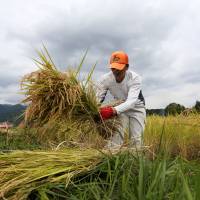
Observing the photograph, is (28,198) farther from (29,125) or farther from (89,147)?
(29,125)

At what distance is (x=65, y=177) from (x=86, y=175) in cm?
19

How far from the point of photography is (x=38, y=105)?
4777 mm

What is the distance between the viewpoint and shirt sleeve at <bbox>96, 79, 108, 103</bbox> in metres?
5.35

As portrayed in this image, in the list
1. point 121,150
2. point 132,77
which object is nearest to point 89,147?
point 121,150

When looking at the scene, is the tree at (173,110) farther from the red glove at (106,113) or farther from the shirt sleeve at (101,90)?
the red glove at (106,113)

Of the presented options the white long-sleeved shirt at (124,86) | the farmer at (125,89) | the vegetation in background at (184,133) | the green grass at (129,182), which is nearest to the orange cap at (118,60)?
the farmer at (125,89)

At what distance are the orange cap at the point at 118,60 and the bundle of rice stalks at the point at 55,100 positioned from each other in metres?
0.87

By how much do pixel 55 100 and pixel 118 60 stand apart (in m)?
1.28

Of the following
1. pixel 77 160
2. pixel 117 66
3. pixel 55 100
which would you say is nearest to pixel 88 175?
pixel 77 160

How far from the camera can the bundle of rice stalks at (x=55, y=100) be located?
15.8 feet

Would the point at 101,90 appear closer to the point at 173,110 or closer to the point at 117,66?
the point at 117,66

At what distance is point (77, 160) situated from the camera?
12.2 feet

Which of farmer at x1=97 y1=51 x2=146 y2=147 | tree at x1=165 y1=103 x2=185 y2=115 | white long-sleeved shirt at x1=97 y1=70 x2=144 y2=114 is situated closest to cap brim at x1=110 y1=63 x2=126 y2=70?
farmer at x1=97 y1=51 x2=146 y2=147

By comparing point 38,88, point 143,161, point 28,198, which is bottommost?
point 28,198
